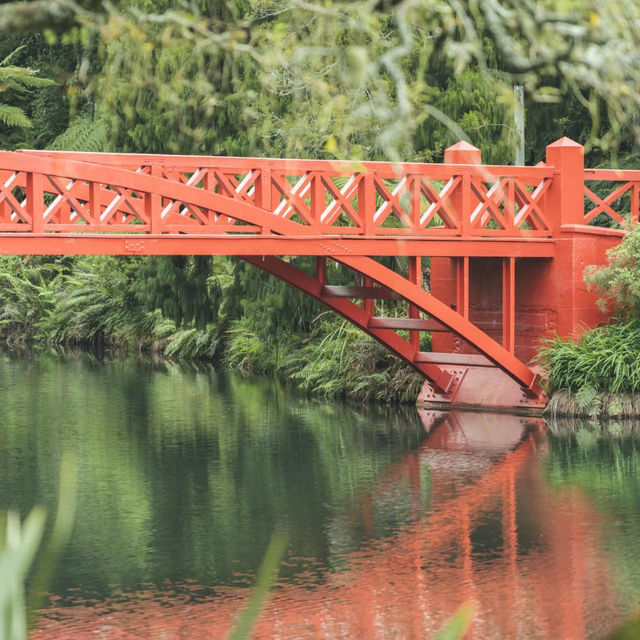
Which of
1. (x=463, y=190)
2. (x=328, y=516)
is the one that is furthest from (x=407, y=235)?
(x=328, y=516)

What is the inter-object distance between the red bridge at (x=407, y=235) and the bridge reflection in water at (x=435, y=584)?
146 inches

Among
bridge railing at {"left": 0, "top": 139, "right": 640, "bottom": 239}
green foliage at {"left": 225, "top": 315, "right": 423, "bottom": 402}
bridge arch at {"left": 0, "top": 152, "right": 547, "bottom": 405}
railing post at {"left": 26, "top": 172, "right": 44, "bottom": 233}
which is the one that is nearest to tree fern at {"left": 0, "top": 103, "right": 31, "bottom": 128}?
green foliage at {"left": 225, "top": 315, "right": 423, "bottom": 402}

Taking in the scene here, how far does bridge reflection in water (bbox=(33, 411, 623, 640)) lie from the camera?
32.8 feet

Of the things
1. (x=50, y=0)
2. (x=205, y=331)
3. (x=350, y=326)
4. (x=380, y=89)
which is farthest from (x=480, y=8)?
(x=205, y=331)

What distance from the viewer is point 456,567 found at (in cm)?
1188

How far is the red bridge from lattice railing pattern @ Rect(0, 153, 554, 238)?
2cm

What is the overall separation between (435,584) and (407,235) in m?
8.35

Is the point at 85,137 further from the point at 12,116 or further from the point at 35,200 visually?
the point at 35,200

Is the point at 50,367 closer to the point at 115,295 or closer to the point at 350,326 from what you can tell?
the point at 115,295

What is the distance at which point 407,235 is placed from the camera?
62.5ft

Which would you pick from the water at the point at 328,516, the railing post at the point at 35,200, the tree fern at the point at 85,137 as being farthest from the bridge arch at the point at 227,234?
the tree fern at the point at 85,137

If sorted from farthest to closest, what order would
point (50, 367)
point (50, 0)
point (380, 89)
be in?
point (50, 367)
point (380, 89)
point (50, 0)

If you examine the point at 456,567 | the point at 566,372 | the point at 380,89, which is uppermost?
the point at 380,89

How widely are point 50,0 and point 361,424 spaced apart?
52.3ft
